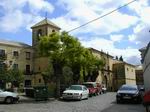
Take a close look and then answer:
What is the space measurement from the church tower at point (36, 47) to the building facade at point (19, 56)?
1169mm

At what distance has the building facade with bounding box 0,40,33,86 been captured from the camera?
2790 inches

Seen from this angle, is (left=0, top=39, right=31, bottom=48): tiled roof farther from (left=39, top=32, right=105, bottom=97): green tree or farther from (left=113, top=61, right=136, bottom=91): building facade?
(left=39, top=32, right=105, bottom=97): green tree

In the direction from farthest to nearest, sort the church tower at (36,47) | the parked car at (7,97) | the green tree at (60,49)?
the church tower at (36,47) → the green tree at (60,49) → the parked car at (7,97)

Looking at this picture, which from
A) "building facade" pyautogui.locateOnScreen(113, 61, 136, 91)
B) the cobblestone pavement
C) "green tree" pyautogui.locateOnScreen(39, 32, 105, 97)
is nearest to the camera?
the cobblestone pavement

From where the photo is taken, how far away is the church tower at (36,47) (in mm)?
75125

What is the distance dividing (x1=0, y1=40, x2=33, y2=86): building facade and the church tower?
3.83 ft

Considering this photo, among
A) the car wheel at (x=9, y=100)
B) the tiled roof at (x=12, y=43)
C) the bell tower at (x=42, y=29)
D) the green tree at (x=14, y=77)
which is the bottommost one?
the car wheel at (x=9, y=100)

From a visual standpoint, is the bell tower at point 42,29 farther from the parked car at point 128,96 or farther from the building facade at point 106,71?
the parked car at point 128,96

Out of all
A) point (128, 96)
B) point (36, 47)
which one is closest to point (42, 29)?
point (36, 47)

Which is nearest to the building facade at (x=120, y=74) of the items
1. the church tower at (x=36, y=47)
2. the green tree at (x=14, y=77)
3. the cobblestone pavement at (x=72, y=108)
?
the church tower at (x=36, y=47)

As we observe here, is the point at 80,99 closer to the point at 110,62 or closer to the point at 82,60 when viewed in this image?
the point at 82,60

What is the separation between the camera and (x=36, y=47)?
74562 millimetres

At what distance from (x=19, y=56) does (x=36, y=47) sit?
432 cm

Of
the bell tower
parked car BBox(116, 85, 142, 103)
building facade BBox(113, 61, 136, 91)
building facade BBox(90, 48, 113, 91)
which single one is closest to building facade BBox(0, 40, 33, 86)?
the bell tower
